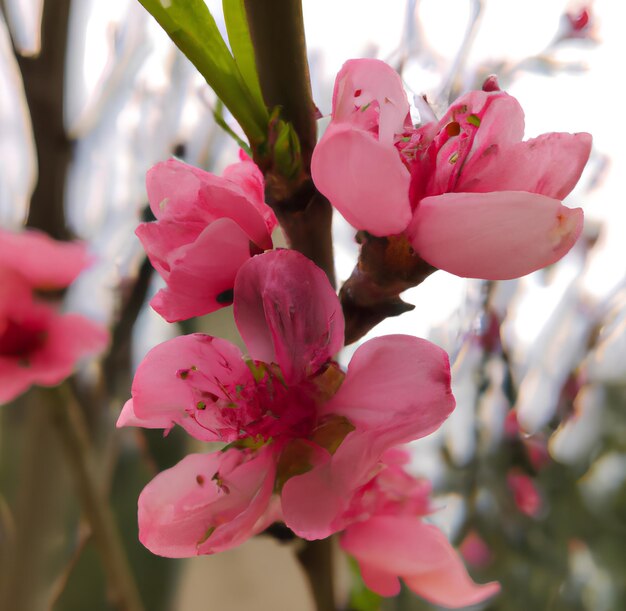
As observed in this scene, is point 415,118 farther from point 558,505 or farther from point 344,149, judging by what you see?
point 558,505

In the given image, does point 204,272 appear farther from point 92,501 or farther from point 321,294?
point 92,501

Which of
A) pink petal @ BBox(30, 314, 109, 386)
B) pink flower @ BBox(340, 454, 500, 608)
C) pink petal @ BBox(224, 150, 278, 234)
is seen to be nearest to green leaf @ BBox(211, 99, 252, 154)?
pink petal @ BBox(224, 150, 278, 234)

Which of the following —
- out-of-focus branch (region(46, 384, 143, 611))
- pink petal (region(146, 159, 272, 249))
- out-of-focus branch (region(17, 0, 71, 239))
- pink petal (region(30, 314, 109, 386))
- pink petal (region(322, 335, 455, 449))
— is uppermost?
pink petal (region(146, 159, 272, 249))

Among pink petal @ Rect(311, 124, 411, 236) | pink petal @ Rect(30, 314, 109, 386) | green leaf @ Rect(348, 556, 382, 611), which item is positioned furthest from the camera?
pink petal @ Rect(30, 314, 109, 386)

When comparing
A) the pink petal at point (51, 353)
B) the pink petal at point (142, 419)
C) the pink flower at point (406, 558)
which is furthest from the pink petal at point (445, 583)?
the pink petal at point (51, 353)

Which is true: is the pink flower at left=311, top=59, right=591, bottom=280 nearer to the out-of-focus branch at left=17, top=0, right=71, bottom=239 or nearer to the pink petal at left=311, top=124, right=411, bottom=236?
the pink petal at left=311, top=124, right=411, bottom=236

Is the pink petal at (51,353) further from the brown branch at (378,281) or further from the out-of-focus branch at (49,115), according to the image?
the brown branch at (378,281)

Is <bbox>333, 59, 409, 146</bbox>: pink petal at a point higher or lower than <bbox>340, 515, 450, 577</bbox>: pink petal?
higher
